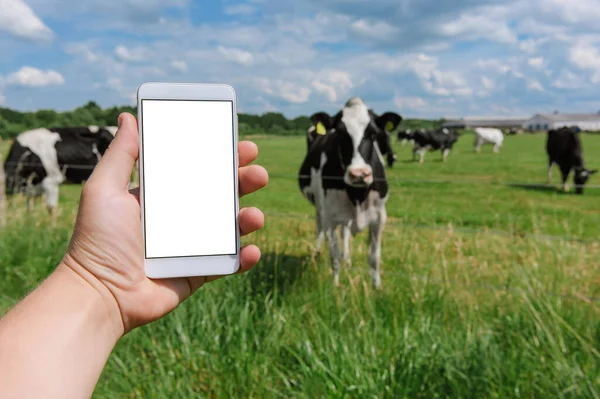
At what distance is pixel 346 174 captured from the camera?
430cm

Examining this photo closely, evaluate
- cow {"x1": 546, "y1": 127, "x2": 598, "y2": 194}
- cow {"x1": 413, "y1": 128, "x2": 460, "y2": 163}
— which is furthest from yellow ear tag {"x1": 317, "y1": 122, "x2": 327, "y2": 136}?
cow {"x1": 413, "y1": 128, "x2": 460, "y2": 163}

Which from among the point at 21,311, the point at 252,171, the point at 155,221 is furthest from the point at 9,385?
the point at 252,171

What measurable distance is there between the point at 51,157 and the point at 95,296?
8963 millimetres

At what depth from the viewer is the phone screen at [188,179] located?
1473 mm

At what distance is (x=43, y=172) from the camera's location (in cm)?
900

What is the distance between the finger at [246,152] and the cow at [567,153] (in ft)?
47.3

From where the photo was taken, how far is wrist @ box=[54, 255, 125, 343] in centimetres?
131

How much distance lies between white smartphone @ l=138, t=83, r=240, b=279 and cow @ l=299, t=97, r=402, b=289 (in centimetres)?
283

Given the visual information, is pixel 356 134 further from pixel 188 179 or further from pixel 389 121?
pixel 188 179

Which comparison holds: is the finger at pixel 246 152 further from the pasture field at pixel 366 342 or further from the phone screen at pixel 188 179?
the pasture field at pixel 366 342

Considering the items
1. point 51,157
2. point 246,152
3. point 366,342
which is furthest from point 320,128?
point 51,157

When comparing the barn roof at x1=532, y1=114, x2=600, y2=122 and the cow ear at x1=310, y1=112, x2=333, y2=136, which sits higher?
the barn roof at x1=532, y1=114, x2=600, y2=122

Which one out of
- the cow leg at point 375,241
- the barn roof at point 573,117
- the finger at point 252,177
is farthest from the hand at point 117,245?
the barn roof at point 573,117

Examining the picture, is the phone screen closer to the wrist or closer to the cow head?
the wrist
